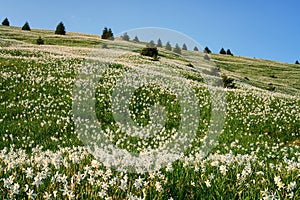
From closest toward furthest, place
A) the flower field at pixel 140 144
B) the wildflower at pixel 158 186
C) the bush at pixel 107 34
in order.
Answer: the wildflower at pixel 158 186 → the flower field at pixel 140 144 → the bush at pixel 107 34

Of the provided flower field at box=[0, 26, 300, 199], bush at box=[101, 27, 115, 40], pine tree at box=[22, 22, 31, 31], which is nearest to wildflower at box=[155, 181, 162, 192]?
flower field at box=[0, 26, 300, 199]

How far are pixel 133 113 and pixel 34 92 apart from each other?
18.9 ft

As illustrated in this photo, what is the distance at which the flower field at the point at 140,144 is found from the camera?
4004mm

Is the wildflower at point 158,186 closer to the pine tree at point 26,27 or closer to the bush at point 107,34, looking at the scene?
the bush at point 107,34

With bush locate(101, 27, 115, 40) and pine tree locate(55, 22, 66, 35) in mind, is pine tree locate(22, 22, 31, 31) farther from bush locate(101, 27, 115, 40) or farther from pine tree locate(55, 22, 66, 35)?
bush locate(101, 27, 115, 40)

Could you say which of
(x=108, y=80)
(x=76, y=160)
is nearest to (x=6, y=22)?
(x=108, y=80)

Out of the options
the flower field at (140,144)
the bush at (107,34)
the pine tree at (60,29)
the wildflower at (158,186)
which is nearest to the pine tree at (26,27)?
the pine tree at (60,29)

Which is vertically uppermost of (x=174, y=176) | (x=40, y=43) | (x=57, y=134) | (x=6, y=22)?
(x=6, y=22)

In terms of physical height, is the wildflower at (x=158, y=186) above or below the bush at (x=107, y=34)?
below

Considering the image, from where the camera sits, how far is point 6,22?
8794 cm

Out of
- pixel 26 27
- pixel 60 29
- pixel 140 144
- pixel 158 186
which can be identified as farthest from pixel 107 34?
pixel 158 186

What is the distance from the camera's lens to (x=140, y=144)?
31.0 feet

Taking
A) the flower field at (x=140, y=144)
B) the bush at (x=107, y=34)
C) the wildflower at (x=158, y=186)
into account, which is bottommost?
the flower field at (x=140, y=144)

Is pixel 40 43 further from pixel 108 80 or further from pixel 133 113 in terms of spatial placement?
pixel 133 113
